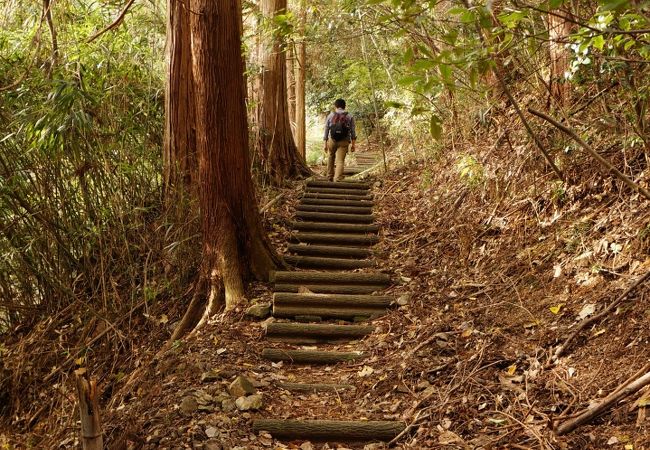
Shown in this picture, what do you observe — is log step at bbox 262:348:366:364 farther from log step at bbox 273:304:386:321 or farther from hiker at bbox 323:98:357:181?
hiker at bbox 323:98:357:181

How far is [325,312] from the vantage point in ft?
21.8

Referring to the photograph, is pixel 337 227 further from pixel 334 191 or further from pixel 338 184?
pixel 338 184

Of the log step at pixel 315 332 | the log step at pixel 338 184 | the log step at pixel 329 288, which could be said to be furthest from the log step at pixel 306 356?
the log step at pixel 338 184

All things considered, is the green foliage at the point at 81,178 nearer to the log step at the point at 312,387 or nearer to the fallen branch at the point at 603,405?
the log step at the point at 312,387

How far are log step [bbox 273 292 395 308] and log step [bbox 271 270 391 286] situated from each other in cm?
44

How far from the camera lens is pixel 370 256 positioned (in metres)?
8.23

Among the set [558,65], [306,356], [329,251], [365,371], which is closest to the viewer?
[365,371]

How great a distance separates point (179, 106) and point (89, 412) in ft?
15.5

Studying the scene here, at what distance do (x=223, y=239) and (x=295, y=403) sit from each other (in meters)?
2.32

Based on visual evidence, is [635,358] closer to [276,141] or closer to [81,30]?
[81,30]

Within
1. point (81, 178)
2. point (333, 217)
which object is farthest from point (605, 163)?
point (333, 217)

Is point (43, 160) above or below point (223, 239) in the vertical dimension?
above

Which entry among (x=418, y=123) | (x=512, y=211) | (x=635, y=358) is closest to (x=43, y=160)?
(x=512, y=211)

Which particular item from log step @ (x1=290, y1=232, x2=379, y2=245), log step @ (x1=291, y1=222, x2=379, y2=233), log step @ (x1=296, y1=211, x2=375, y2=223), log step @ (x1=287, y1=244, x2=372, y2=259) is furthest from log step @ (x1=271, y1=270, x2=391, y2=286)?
log step @ (x1=296, y1=211, x2=375, y2=223)
